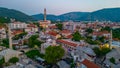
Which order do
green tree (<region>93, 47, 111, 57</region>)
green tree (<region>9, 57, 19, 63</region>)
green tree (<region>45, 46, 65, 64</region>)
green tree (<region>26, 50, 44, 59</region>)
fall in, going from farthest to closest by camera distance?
green tree (<region>93, 47, 111, 57</region>) → green tree (<region>26, 50, 44, 59</region>) → green tree (<region>9, 57, 19, 63</region>) → green tree (<region>45, 46, 65, 64</region>)

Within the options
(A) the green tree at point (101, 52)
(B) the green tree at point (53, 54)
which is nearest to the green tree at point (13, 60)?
Answer: (B) the green tree at point (53, 54)

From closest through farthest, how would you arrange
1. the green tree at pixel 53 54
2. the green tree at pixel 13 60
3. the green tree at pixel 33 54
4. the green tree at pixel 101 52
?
1. the green tree at pixel 53 54
2. the green tree at pixel 13 60
3. the green tree at pixel 33 54
4. the green tree at pixel 101 52

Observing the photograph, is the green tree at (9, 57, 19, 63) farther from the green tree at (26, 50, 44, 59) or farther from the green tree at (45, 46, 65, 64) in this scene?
the green tree at (45, 46, 65, 64)

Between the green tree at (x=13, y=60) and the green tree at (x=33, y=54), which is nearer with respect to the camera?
the green tree at (x=13, y=60)

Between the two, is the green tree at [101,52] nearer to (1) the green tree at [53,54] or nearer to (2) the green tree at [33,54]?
(1) the green tree at [53,54]

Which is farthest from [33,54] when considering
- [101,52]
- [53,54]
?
[101,52]

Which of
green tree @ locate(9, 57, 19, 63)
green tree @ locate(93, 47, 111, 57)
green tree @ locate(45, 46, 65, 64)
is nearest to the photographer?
green tree @ locate(45, 46, 65, 64)

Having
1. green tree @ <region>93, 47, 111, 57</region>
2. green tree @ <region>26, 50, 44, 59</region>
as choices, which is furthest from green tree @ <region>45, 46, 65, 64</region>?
green tree @ <region>93, 47, 111, 57</region>

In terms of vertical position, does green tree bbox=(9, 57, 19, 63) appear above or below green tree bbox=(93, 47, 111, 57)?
below

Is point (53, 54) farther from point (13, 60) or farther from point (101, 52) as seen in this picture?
point (101, 52)

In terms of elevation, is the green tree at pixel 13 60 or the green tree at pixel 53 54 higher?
the green tree at pixel 53 54

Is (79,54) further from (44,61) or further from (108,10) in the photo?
(108,10)
